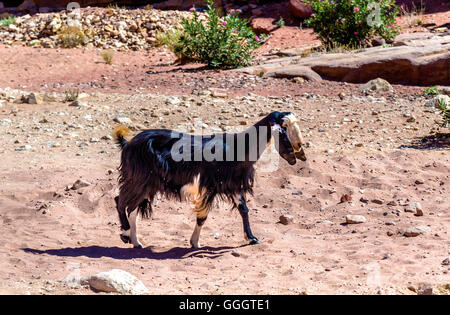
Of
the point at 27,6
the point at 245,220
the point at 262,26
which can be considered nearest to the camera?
the point at 245,220

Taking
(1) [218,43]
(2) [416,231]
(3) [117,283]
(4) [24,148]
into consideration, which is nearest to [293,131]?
(2) [416,231]

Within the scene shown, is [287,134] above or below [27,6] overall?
below

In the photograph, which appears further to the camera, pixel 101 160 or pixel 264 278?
pixel 101 160

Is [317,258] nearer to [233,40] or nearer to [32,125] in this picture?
[32,125]

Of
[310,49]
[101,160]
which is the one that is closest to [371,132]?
[101,160]

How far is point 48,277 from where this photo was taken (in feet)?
16.8

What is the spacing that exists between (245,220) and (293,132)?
3.31ft

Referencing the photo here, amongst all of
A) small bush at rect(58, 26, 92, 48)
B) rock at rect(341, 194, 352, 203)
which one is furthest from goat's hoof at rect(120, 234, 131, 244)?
small bush at rect(58, 26, 92, 48)

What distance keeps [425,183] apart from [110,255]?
3954 mm

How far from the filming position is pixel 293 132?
5.85m

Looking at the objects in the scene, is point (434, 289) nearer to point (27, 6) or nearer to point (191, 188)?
point (191, 188)

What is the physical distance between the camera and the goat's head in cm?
577

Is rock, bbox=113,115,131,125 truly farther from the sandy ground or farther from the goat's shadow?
the goat's shadow

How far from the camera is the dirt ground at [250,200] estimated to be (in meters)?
5.28
